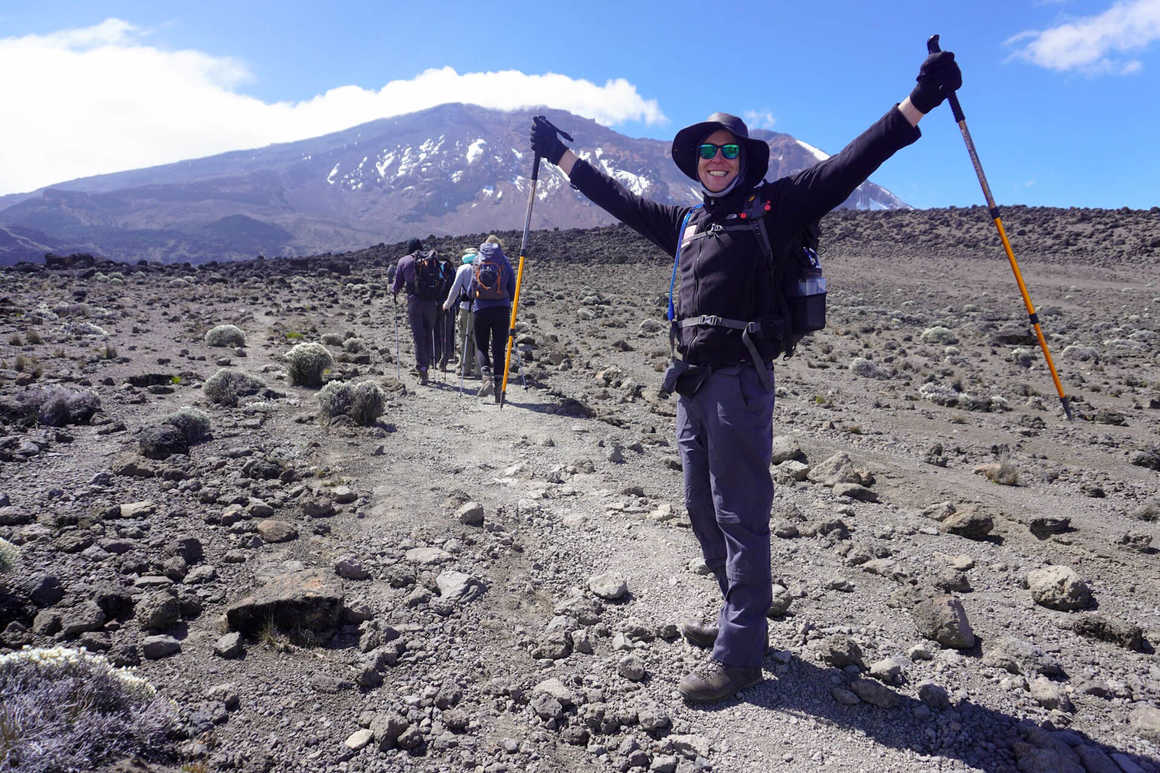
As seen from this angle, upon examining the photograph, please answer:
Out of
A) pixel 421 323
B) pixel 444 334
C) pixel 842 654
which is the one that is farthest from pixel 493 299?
pixel 842 654

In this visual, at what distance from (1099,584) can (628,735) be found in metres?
3.19

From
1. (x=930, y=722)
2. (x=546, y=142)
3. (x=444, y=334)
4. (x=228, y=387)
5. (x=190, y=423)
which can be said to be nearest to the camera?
(x=930, y=722)

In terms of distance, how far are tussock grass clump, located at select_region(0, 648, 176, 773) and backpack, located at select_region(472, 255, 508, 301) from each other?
6.29m

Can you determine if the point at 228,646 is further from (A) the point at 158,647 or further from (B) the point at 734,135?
(B) the point at 734,135

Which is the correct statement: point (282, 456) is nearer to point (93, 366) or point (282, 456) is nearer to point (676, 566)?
point (676, 566)

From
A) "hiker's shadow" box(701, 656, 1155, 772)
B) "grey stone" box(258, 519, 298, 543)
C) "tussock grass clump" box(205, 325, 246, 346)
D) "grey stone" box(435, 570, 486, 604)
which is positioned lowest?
"hiker's shadow" box(701, 656, 1155, 772)

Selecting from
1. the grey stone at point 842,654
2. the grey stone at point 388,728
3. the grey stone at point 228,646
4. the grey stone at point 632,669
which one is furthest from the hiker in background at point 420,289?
the grey stone at point 842,654

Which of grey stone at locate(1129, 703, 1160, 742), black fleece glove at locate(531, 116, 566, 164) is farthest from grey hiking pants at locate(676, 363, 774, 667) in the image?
black fleece glove at locate(531, 116, 566, 164)

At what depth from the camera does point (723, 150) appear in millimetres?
2926

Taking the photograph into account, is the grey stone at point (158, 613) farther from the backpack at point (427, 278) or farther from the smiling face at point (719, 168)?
the backpack at point (427, 278)

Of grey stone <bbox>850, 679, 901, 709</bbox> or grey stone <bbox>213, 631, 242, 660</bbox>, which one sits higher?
grey stone <bbox>213, 631, 242, 660</bbox>

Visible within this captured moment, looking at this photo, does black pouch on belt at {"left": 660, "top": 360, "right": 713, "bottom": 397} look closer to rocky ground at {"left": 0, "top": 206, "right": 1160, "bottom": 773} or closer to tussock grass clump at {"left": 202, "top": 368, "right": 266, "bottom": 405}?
rocky ground at {"left": 0, "top": 206, "right": 1160, "bottom": 773}

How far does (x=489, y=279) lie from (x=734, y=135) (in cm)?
582

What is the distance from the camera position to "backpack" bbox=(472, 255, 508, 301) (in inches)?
332
